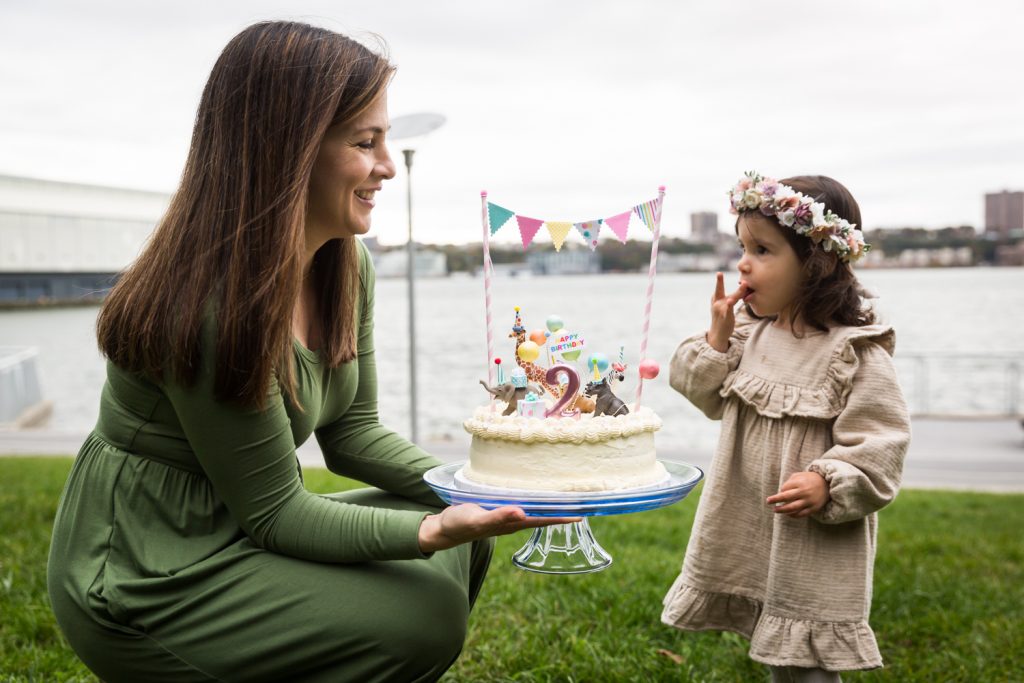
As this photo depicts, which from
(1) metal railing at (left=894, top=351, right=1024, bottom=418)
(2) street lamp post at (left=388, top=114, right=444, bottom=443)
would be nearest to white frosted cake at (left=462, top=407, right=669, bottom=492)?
(2) street lamp post at (left=388, top=114, right=444, bottom=443)

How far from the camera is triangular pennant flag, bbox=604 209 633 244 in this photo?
237 cm

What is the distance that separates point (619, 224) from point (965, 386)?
25.8 meters

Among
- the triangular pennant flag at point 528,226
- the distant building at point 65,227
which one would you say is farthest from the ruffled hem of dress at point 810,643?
the distant building at point 65,227

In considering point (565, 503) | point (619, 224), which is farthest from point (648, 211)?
point (565, 503)

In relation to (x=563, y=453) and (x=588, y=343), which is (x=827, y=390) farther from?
(x=588, y=343)

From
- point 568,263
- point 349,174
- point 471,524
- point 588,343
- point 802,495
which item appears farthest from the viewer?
point 588,343

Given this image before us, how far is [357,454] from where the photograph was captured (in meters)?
2.70

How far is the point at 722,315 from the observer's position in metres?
2.71

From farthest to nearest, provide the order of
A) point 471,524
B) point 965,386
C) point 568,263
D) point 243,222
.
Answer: point 965,386 < point 568,263 < point 243,222 < point 471,524

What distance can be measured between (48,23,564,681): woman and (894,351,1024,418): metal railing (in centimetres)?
1365

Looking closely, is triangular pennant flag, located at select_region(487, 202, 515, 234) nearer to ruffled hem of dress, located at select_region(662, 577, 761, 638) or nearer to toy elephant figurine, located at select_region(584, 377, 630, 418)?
toy elephant figurine, located at select_region(584, 377, 630, 418)

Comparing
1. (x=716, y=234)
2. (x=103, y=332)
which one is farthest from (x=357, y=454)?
(x=716, y=234)

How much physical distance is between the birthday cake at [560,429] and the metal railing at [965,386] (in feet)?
42.8

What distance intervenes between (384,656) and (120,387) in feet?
2.78
